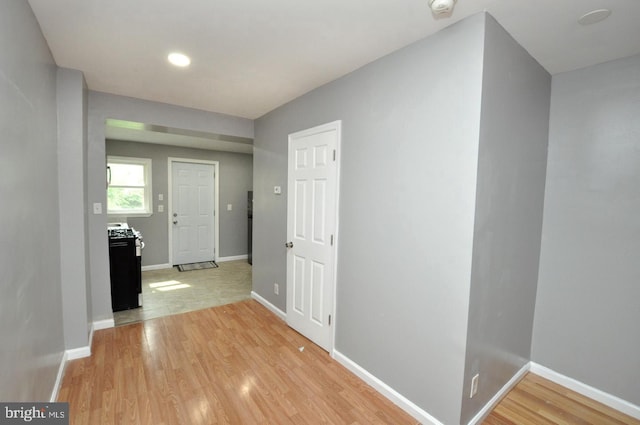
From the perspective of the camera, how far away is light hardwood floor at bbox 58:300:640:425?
74.0 inches

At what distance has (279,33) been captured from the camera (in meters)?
1.79

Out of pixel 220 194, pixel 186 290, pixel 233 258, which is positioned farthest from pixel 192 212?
pixel 186 290

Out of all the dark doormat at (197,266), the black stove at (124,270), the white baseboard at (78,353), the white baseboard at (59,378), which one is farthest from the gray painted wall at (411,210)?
the dark doormat at (197,266)

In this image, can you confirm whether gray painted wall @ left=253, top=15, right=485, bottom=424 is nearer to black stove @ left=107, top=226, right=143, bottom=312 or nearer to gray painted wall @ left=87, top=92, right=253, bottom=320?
gray painted wall @ left=87, top=92, right=253, bottom=320

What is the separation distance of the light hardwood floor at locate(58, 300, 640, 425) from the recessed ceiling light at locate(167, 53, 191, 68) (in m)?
2.44

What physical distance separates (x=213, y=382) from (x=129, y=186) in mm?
4296

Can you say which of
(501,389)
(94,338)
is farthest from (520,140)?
(94,338)

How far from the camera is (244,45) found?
6.39ft

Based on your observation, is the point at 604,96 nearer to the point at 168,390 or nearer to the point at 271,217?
the point at 271,217

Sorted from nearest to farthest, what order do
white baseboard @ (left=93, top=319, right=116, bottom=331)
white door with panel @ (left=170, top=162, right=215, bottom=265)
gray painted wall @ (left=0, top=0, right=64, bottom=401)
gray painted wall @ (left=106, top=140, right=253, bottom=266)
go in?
gray painted wall @ (left=0, top=0, right=64, bottom=401), white baseboard @ (left=93, top=319, right=116, bottom=331), gray painted wall @ (left=106, top=140, right=253, bottom=266), white door with panel @ (left=170, top=162, right=215, bottom=265)

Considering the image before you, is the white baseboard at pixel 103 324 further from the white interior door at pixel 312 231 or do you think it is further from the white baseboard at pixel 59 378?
the white interior door at pixel 312 231

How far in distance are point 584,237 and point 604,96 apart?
3.36ft

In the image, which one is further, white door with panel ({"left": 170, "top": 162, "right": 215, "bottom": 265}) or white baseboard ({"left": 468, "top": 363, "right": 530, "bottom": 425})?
white door with panel ({"left": 170, "top": 162, "right": 215, "bottom": 265})

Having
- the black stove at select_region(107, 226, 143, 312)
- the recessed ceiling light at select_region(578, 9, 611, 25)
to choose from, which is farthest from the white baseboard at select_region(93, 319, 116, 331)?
the recessed ceiling light at select_region(578, 9, 611, 25)
